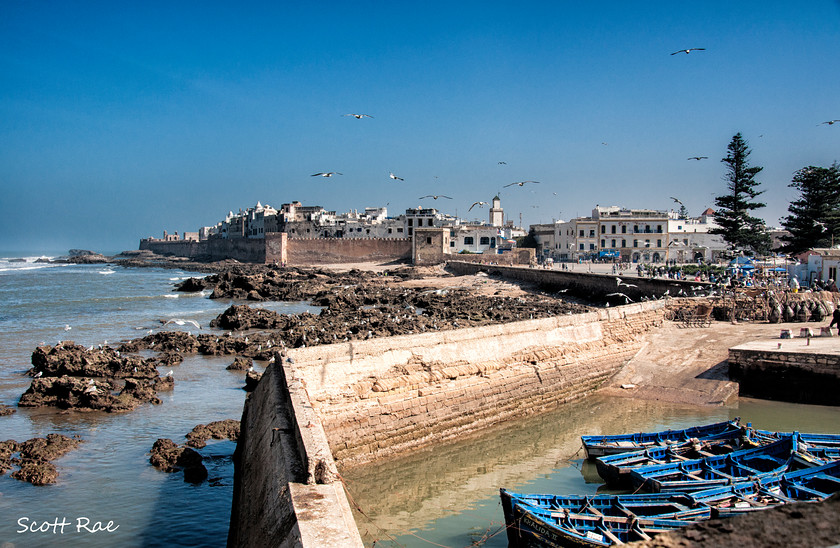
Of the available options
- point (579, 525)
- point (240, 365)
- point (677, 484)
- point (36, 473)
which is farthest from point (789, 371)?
point (36, 473)

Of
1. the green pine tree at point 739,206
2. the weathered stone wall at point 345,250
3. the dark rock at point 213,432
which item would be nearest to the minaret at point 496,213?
the weathered stone wall at point 345,250

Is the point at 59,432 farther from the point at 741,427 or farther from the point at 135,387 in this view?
the point at 741,427

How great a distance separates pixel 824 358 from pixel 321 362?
10.9 meters

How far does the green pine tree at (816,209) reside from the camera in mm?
32562

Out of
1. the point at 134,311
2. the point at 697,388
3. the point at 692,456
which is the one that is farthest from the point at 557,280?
the point at 692,456

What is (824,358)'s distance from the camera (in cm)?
1293

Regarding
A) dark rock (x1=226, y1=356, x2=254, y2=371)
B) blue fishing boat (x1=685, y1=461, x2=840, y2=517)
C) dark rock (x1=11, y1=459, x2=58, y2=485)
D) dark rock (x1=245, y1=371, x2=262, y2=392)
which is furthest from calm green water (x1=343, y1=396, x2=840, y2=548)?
dark rock (x1=226, y1=356, x2=254, y2=371)

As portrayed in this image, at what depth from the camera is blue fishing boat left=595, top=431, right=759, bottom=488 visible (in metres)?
8.63

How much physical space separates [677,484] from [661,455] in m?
1.27

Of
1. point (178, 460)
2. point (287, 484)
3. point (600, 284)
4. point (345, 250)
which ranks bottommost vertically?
point (178, 460)

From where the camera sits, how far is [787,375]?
13242 mm

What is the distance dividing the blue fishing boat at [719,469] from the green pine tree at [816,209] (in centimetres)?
2933

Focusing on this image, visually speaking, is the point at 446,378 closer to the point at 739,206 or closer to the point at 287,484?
the point at 287,484

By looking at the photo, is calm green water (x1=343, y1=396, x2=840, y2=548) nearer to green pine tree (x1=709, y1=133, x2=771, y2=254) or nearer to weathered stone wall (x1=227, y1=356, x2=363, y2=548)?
weathered stone wall (x1=227, y1=356, x2=363, y2=548)
